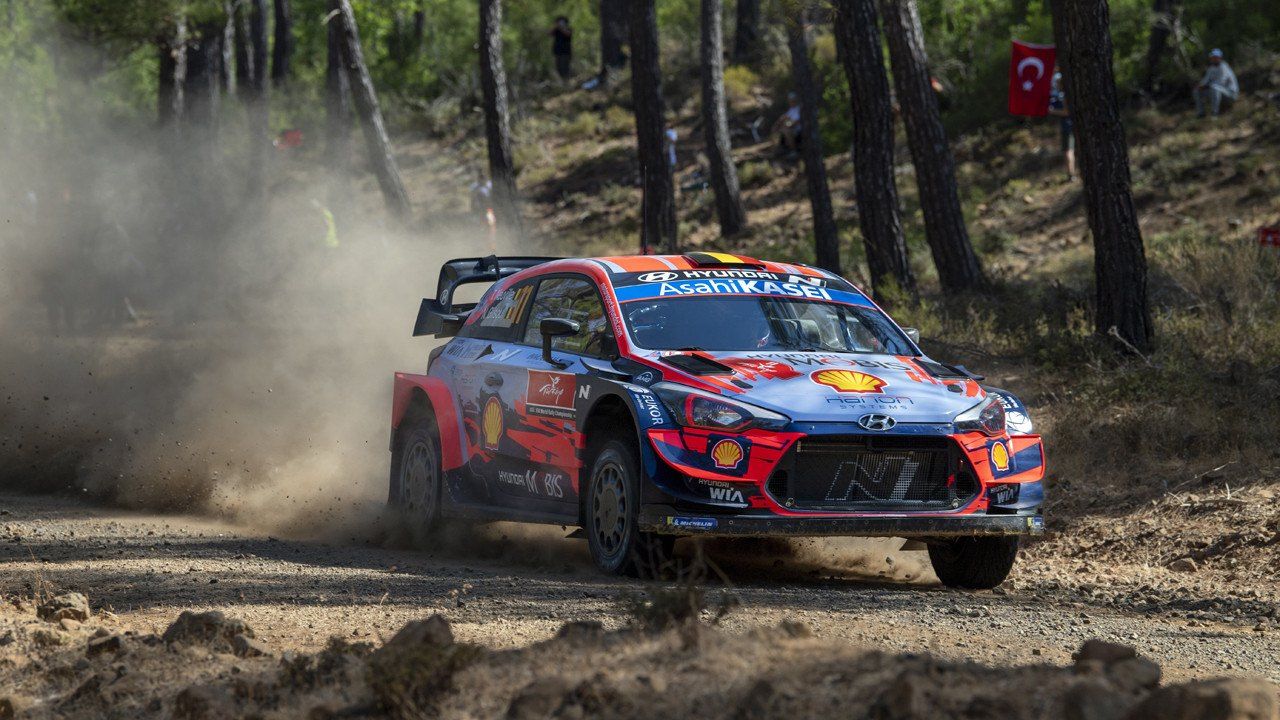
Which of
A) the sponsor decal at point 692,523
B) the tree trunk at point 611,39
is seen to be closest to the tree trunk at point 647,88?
the sponsor decal at point 692,523

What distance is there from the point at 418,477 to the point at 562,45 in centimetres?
3752

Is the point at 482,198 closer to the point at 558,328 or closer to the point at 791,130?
the point at 791,130

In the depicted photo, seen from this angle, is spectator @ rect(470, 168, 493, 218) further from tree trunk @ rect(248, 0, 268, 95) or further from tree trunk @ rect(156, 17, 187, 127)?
tree trunk @ rect(248, 0, 268, 95)

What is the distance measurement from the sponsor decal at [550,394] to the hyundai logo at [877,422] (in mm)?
1790

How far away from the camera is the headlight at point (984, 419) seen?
795 cm

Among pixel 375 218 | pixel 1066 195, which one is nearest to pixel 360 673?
pixel 1066 195

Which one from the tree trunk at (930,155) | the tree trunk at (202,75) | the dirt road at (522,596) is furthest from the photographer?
the tree trunk at (202,75)

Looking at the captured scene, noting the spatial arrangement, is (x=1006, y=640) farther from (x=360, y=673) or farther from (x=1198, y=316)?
(x=1198, y=316)

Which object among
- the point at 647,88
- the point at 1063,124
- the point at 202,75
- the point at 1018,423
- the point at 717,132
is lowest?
the point at 1018,423

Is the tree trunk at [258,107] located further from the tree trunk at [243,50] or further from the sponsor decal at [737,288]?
the sponsor decal at [737,288]

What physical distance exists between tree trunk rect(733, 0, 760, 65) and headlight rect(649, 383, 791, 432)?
1413 inches

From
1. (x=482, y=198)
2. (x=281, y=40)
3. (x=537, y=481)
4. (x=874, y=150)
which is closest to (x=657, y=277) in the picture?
(x=537, y=481)

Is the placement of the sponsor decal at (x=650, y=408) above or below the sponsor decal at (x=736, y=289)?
below

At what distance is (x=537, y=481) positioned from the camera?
8984 mm
